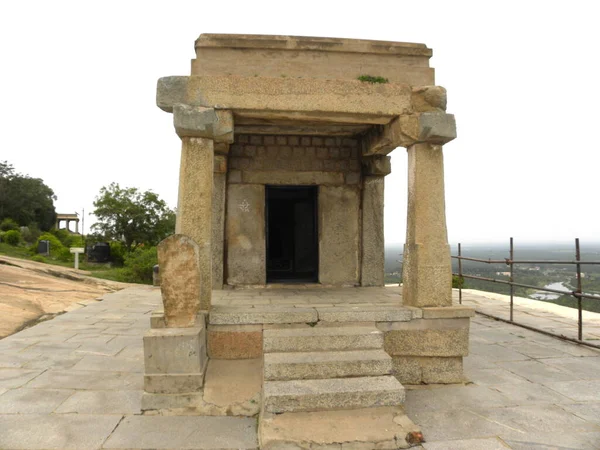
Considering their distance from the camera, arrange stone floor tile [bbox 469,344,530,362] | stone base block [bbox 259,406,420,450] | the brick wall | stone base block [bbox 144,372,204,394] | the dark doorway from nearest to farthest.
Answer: stone base block [bbox 259,406,420,450]
stone base block [bbox 144,372,204,394]
stone floor tile [bbox 469,344,530,362]
the brick wall
the dark doorway

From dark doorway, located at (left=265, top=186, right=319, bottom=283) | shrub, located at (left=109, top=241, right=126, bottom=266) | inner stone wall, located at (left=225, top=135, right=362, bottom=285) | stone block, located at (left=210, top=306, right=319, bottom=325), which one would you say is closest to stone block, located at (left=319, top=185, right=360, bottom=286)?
inner stone wall, located at (left=225, top=135, right=362, bottom=285)

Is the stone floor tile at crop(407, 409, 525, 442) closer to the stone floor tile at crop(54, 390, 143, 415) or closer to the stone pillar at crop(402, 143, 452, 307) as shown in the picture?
the stone pillar at crop(402, 143, 452, 307)

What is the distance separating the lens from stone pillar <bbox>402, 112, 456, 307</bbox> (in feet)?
16.1

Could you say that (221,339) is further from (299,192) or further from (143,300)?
(143,300)

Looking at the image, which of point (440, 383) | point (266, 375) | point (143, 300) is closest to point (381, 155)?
point (440, 383)

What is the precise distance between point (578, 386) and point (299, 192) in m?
6.80

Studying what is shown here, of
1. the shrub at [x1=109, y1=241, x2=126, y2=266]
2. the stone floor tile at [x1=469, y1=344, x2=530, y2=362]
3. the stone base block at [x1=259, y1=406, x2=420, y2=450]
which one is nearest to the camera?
the stone base block at [x1=259, y1=406, x2=420, y2=450]

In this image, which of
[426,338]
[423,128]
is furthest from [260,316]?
[423,128]

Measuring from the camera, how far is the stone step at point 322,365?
153 inches

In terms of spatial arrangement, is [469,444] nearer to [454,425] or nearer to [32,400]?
[454,425]

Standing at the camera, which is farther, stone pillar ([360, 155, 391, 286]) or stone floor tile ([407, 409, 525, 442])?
stone pillar ([360, 155, 391, 286])

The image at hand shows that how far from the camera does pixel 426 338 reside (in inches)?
Answer: 187

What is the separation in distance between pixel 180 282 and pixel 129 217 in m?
24.9

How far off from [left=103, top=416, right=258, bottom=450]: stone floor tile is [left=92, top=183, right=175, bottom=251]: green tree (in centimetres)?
2452
